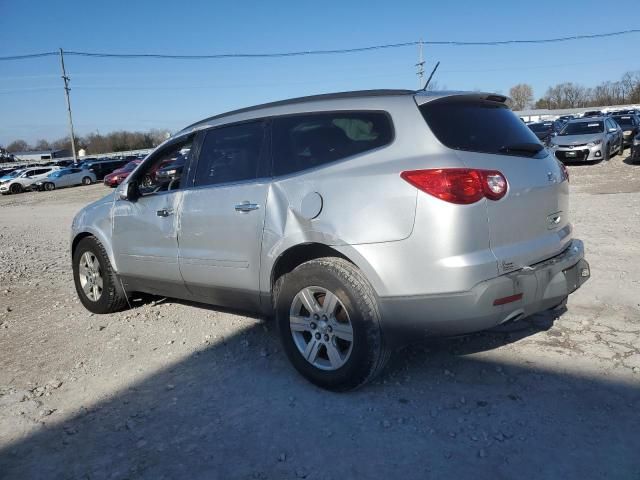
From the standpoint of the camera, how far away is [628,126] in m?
24.5

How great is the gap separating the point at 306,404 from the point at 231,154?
1.94 metres

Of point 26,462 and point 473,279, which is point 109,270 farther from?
point 473,279

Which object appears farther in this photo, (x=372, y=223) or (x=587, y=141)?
(x=587, y=141)

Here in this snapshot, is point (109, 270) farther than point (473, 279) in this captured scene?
Yes

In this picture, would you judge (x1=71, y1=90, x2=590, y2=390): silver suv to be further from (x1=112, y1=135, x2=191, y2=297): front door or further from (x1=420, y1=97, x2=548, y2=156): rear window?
(x1=112, y1=135, x2=191, y2=297): front door

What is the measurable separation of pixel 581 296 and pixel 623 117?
25646 millimetres

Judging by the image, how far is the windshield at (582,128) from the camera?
1870 cm

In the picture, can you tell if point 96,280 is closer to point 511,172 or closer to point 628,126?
point 511,172

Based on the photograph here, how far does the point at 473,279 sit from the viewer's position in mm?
2938

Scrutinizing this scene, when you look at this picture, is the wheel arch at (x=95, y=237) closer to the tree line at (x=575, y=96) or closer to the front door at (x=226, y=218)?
the front door at (x=226, y=218)

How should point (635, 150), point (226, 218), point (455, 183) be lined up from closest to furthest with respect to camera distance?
point (455, 183) < point (226, 218) < point (635, 150)

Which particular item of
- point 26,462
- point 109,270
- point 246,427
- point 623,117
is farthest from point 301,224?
point 623,117

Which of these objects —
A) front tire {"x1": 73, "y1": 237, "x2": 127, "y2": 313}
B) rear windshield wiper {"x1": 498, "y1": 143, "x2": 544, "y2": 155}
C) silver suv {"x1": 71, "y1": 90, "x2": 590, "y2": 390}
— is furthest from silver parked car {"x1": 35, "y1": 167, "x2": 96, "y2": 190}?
rear windshield wiper {"x1": 498, "y1": 143, "x2": 544, "y2": 155}

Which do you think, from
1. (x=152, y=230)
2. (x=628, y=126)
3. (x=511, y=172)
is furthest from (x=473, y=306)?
(x=628, y=126)
